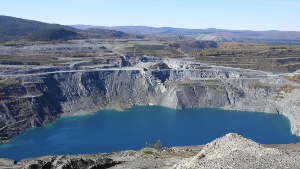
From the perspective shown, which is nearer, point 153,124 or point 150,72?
point 153,124

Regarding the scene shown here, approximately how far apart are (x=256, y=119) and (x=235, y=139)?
1759 inches

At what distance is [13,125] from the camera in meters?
59.9

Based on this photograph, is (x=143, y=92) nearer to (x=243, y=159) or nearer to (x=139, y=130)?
(x=139, y=130)

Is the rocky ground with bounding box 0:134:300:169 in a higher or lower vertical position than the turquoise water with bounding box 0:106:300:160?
higher

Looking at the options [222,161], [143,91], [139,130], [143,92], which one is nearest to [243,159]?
[222,161]

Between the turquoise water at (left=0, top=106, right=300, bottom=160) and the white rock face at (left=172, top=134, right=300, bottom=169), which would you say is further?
the turquoise water at (left=0, top=106, right=300, bottom=160)

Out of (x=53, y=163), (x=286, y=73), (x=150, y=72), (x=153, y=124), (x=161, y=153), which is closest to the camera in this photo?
(x=53, y=163)

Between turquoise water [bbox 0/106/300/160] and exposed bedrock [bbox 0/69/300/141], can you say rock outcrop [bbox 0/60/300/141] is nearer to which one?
exposed bedrock [bbox 0/69/300/141]

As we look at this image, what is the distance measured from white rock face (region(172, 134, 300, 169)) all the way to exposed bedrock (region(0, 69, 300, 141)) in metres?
44.3

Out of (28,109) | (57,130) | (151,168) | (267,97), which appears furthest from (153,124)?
(151,168)

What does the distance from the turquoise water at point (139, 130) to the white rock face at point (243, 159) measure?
28064 millimetres

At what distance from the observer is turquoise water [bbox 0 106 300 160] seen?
5175 cm

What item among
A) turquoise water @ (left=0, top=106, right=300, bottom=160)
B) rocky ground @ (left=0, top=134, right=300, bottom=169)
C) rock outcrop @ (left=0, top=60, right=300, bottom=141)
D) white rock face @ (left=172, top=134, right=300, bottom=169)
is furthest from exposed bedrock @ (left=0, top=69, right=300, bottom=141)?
white rock face @ (left=172, top=134, right=300, bottom=169)

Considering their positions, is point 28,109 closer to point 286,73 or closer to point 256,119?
point 256,119
